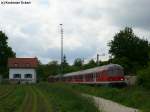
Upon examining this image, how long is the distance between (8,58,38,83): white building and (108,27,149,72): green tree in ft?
139

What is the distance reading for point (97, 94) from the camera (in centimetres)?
4419

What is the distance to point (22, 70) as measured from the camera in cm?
12888

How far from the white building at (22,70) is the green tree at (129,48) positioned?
42.4m

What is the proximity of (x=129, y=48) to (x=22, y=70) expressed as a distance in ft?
160

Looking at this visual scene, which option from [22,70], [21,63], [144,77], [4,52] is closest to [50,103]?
[144,77]

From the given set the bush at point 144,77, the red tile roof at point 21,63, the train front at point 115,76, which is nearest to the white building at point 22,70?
the red tile roof at point 21,63

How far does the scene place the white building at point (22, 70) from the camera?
127 m

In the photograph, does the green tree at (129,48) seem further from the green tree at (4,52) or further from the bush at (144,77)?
the green tree at (4,52)

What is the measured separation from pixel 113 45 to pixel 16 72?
46891 millimetres

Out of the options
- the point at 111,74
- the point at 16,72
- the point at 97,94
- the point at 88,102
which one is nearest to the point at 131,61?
the point at 111,74

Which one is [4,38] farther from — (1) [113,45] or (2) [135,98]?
(2) [135,98]

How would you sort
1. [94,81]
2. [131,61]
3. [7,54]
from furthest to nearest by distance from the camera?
[7,54], [131,61], [94,81]

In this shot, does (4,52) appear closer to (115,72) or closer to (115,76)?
(115,72)

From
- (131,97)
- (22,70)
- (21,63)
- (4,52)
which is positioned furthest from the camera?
(4,52)
